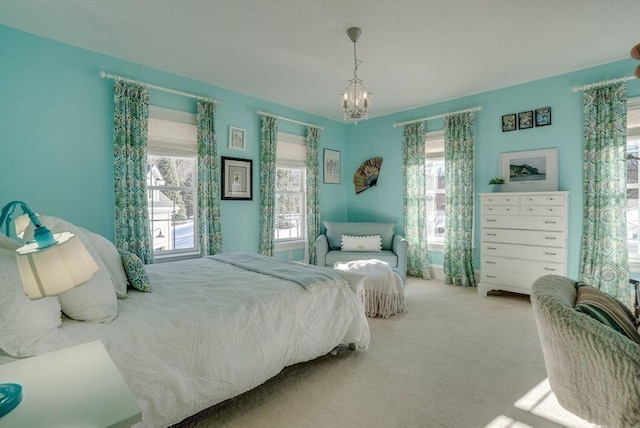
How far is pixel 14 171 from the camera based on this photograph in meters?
2.88

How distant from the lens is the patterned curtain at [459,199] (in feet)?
15.4

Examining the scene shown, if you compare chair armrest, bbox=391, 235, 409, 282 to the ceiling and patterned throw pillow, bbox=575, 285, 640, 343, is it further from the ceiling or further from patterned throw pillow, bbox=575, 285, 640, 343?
patterned throw pillow, bbox=575, 285, 640, 343

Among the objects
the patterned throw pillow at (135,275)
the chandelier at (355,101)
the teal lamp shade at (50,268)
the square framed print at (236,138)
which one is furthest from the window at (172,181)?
the teal lamp shade at (50,268)

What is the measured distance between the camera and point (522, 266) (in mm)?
3936

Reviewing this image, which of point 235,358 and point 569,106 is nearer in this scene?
point 235,358

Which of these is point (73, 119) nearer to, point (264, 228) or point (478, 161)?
point (264, 228)

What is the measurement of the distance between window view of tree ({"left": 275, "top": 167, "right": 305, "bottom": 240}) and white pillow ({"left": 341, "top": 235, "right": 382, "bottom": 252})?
2.91ft

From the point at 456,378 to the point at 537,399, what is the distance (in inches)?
18.3

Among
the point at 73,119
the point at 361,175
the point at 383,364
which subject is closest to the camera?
the point at 383,364

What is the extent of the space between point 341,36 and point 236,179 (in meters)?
2.30

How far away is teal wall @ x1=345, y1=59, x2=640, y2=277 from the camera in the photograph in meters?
3.90

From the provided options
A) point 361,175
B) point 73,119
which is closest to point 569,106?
point 361,175

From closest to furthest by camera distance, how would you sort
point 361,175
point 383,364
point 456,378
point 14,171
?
point 456,378
point 383,364
point 14,171
point 361,175

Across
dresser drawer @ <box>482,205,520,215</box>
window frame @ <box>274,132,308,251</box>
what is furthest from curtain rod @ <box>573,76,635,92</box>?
window frame @ <box>274,132,308,251</box>
